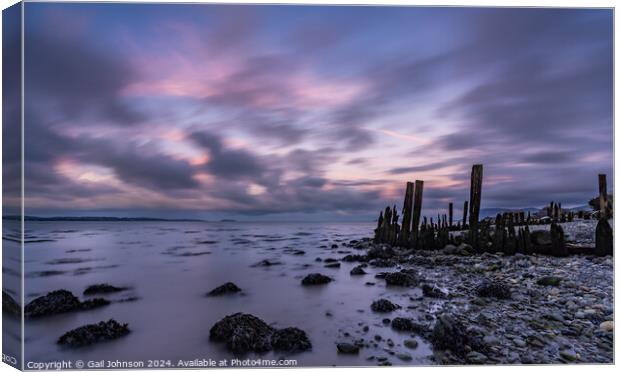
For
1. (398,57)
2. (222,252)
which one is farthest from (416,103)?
(222,252)

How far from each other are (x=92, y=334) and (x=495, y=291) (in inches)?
248

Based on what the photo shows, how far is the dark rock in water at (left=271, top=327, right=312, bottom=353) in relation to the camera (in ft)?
14.6

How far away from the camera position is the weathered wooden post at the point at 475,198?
645 centimetres

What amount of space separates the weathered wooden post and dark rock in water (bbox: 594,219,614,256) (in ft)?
6.95

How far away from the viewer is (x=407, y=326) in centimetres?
459

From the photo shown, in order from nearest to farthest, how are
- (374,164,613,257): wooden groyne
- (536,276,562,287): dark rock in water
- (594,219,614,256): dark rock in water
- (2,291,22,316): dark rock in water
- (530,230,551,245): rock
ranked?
(2,291,22,316): dark rock in water, (536,276,562,287): dark rock in water, (594,219,614,256): dark rock in water, (374,164,613,257): wooden groyne, (530,230,551,245): rock

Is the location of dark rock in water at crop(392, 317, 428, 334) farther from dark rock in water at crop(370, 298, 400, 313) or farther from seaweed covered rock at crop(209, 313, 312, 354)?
seaweed covered rock at crop(209, 313, 312, 354)

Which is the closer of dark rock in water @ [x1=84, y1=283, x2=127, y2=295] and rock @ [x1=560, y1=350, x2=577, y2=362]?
rock @ [x1=560, y1=350, x2=577, y2=362]

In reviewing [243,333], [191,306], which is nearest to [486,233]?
[243,333]

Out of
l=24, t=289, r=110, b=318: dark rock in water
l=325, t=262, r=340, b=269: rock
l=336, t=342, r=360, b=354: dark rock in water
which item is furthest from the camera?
l=325, t=262, r=340, b=269: rock

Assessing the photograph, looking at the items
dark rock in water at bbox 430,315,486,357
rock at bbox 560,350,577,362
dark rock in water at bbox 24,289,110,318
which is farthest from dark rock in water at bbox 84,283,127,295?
rock at bbox 560,350,577,362

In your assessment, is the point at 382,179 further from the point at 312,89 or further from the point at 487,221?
the point at 487,221

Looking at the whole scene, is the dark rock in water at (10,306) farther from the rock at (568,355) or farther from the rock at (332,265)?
the rock at (568,355)

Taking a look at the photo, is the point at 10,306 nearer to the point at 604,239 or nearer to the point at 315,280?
the point at 315,280
